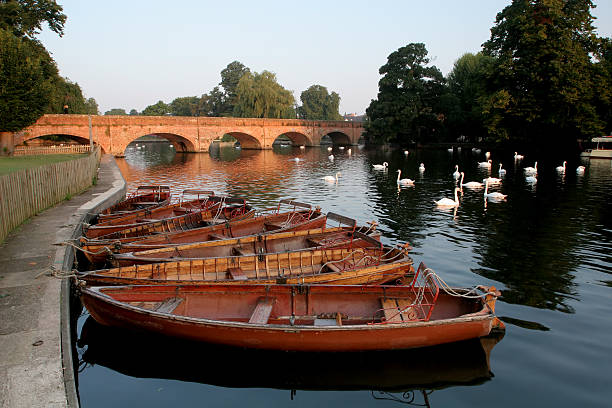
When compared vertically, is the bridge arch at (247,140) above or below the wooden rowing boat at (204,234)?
above

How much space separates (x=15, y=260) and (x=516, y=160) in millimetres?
45367

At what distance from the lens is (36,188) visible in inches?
563

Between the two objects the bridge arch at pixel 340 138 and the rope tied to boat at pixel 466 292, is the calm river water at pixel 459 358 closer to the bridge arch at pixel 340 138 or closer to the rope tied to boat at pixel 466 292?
the rope tied to boat at pixel 466 292

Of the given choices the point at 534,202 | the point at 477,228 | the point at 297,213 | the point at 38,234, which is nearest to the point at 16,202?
the point at 38,234

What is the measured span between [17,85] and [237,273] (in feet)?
93.9

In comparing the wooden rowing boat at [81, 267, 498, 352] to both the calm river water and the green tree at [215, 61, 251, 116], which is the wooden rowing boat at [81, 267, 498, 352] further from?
the green tree at [215, 61, 251, 116]

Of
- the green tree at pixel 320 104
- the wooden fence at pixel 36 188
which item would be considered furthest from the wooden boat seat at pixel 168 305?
the green tree at pixel 320 104

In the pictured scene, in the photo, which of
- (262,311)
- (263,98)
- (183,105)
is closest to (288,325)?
(262,311)

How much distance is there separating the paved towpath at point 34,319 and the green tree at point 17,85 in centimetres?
2157

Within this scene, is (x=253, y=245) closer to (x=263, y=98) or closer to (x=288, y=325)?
(x=288, y=325)

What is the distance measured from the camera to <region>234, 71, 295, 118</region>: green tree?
7400 centimetres

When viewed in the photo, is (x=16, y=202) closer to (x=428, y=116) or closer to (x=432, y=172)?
(x=432, y=172)

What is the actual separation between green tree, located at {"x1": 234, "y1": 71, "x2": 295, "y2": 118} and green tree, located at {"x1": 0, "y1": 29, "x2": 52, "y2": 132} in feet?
145

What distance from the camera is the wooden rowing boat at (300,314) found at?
712cm
